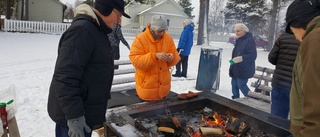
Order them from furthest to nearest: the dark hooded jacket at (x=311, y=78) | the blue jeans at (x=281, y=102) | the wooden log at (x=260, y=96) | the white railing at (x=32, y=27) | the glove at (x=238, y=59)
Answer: the white railing at (x=32, y=27) → the glove at (x=238, y=59) → the wooden log at (x=260, y=96) → the blue jeans at (x=281, y=102) → the dark hooded jacket at (x=311, y=78)

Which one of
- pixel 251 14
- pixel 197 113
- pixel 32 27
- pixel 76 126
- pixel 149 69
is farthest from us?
pixel 251 14

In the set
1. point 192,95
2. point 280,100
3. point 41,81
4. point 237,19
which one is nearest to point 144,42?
point 192,95

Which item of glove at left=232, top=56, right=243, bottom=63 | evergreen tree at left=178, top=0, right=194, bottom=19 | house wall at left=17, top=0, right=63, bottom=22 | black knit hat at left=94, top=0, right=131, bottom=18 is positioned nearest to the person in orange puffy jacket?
black knit hat at left=94, top=0, right=131, bottom=18

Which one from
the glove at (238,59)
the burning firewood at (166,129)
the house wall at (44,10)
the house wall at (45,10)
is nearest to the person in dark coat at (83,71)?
the burning firewood at (166,129)

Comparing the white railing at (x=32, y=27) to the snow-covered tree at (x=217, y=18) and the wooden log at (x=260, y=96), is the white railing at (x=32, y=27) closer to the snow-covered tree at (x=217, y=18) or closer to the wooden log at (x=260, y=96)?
the wooden log at (x=260, y=96)

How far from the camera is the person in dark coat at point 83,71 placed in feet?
6.07

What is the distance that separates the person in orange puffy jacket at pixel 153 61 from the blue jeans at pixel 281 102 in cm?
168

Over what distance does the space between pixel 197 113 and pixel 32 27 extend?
69.9ft

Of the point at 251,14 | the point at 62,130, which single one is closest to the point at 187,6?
the point at 251,14

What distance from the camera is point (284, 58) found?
366cm

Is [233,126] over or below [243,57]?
below

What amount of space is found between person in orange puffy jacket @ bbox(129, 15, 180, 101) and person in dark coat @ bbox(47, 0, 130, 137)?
3.78 feet

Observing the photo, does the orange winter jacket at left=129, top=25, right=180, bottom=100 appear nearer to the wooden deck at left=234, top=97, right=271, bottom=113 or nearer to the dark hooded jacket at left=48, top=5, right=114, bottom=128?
the dark hooded jacket at left=48, top=5, right=114, bottom=128

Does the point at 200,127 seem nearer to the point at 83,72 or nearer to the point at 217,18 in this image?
the point at 83,72
